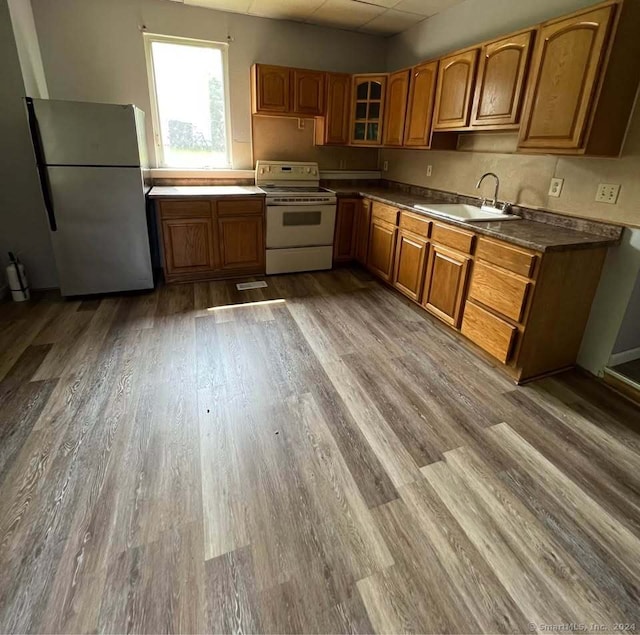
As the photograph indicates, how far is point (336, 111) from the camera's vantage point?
4.04 m

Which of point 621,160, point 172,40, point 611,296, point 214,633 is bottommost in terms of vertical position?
point 214,633

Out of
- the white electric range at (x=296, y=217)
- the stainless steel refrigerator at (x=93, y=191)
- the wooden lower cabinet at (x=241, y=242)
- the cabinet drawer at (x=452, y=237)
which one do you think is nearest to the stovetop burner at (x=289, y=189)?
the white electric range at (x=296, y=217)

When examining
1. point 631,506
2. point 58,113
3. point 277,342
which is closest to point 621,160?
point 631,506

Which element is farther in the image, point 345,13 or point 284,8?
point 345,13

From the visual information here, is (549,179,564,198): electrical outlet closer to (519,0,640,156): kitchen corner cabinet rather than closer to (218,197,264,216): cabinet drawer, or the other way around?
(519,0,640,156): kitchen corner cabinet

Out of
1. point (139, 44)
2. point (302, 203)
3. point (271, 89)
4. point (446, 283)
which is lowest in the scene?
point (446, 283)

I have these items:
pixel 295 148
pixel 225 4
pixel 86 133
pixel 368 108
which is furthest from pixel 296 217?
pixel 225 4

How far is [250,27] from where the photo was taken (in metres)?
3.79

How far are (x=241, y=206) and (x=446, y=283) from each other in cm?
207

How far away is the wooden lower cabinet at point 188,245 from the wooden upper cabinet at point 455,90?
88.4 inches

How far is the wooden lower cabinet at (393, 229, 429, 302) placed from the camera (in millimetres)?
3199

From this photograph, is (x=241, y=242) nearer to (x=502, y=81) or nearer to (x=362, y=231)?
(x=362, y=231)

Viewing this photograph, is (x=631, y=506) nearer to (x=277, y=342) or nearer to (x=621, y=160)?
(x=621, y=160)

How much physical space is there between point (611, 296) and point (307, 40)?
3749 mm
